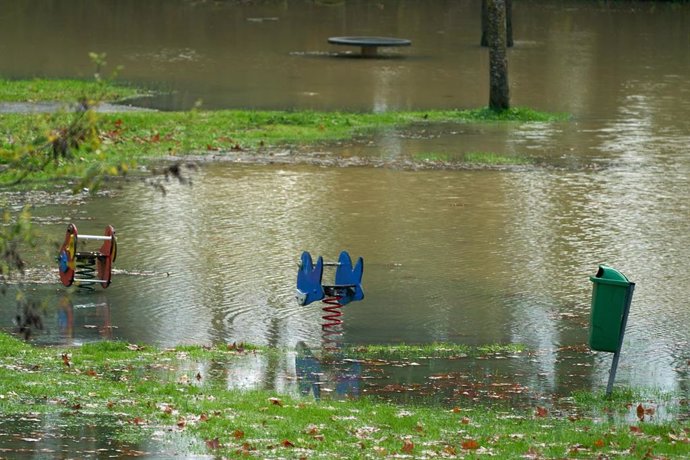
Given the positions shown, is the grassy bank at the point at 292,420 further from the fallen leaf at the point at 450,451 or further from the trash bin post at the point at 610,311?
the trash bin post at the point at 610,311

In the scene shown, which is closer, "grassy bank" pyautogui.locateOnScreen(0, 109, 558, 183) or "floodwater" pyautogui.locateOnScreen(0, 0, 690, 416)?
"floodwater" pyautogui.locateOnScreen(0, 0, 690, 416)

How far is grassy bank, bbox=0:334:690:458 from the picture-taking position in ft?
27.3

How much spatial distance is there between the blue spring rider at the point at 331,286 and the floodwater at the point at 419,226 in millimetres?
287

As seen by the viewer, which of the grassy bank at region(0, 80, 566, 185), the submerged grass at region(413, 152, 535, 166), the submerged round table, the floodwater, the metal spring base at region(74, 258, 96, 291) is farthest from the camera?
the submerged round table

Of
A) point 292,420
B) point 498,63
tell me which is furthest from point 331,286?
point 498,63

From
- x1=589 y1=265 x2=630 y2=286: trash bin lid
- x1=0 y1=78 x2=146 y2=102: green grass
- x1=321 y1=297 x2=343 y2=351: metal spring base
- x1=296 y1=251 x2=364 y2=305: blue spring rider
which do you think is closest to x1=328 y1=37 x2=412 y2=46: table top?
x1=0 y1=78 x2=146 y2=102: green grass

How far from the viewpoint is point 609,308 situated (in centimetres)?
1011

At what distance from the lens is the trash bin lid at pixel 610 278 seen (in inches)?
395

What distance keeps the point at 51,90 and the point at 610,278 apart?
19.0 m

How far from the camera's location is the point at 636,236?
53.4 ft

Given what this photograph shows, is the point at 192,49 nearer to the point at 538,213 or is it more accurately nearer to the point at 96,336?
the point at 538,213

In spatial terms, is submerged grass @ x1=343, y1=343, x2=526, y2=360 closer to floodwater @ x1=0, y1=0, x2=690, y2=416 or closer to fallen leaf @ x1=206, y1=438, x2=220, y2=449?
floodwater @ x1=0, y1=0, x2=690, y2=416

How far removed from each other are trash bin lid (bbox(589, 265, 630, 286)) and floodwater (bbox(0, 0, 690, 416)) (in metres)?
0.92

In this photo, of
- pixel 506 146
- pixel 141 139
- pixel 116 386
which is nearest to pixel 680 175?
pixel 506 146
